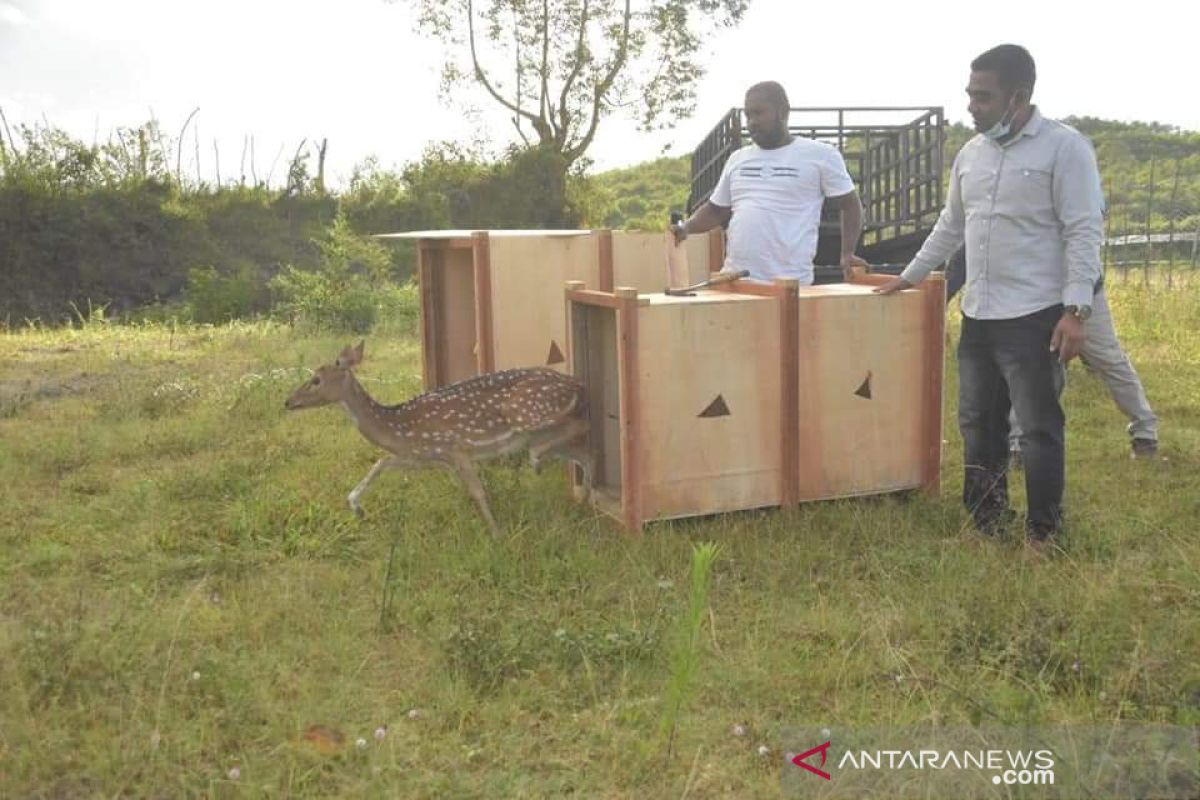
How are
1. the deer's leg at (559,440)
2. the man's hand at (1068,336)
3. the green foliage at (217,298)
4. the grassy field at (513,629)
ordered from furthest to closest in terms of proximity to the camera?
the green foliage at (217,298), the deer's leg at (559,440), the man's hand at (1068,336), the grassy field at (513,629)

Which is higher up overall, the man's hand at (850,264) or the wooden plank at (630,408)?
the man's hand at (850,264)

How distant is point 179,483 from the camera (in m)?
6.72

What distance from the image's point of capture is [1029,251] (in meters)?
5.25

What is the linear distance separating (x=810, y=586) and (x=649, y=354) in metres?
1.30

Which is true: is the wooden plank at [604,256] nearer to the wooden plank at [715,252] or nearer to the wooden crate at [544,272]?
the wooden crate at [544,272]

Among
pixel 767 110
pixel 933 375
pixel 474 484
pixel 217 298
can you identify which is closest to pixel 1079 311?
pixel 933 375

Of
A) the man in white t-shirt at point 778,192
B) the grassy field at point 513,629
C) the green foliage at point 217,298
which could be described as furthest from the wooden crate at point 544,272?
the green foliage at point 217,298

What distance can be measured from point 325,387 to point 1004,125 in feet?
11.2

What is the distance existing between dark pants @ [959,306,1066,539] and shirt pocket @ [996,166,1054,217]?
43cm

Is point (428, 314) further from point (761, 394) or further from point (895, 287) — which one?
point (895, 287)

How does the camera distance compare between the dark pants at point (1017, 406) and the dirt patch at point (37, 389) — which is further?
the dirt patch at point (37, 389)

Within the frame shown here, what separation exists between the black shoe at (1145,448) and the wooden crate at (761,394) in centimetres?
164

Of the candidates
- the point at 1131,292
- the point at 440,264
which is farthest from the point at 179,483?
the point at 1131,292

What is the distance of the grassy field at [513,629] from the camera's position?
3.64 meters
